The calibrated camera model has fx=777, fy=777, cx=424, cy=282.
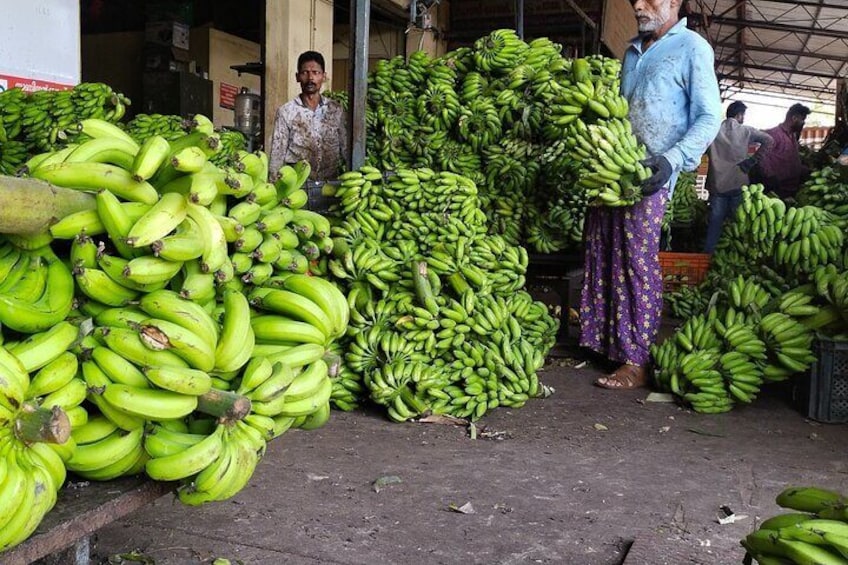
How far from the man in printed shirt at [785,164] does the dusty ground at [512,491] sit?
19.0 ft

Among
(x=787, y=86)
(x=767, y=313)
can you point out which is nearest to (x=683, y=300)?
(x=767, y=313)

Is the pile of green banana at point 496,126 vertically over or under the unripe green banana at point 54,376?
over

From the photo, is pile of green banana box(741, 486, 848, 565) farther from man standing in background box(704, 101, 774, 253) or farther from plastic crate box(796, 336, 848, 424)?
man standing in background box(704, 101, 774, 253)

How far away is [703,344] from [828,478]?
1469 millimetres

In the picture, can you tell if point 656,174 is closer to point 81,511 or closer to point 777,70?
point 81,511

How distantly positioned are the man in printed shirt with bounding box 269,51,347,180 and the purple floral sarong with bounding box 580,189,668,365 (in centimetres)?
233

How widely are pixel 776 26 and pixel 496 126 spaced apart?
726 inches

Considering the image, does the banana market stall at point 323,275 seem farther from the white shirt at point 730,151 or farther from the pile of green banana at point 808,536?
the white shirt at point 730,151

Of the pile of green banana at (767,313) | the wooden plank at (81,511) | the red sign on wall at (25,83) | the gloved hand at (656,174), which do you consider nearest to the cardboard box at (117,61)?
the red sign on wall at (25,83)

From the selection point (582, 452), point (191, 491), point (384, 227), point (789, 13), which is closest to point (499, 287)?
point (384, 227)

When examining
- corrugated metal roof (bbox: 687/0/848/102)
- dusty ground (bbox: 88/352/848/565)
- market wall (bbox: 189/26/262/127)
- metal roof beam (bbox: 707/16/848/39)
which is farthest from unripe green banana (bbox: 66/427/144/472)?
metal roof beam (bbox: 707/16/848/39)

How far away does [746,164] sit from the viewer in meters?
9.62

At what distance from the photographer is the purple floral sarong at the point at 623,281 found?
516 centimetres

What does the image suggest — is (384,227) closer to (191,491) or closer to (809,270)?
(809,270)
